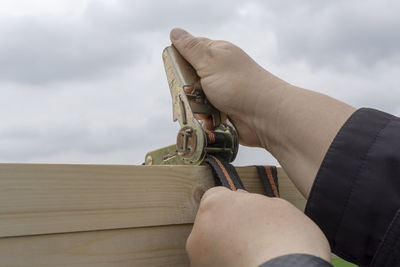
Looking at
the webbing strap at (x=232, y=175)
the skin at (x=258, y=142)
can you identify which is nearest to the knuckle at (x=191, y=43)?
the skin at (x=258, y=142)

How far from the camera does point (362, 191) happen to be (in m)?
0.70

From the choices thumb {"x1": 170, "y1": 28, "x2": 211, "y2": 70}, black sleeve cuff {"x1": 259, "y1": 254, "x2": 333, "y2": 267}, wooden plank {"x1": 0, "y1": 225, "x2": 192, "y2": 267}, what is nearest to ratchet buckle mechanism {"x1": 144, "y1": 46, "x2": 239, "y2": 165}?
thumb {"x1": 170, "y1": 28, "x2": 211, "y2": 70}

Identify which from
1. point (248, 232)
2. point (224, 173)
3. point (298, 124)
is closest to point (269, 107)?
point (298, 124)

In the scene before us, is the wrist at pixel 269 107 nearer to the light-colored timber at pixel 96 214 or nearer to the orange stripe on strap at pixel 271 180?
the orange stripe on strap at pixel 271 180

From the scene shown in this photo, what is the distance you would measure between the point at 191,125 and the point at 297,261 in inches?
16.7

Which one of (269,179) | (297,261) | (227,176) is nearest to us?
(297,261)

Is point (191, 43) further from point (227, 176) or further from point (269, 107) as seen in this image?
point (227, 176)

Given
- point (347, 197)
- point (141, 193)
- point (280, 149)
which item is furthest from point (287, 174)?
point (141, 193)

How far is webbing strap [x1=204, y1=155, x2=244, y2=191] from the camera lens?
80cm

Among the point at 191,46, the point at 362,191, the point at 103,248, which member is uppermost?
the point at 191,46

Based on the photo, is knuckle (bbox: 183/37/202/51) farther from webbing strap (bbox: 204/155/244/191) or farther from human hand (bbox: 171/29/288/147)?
webbing strap (bbox: 204/155/244/191)

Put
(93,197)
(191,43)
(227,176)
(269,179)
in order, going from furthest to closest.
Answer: (191,43)
(269,179)
(227,176)
(93,197)

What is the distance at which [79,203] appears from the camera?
0.67 metres

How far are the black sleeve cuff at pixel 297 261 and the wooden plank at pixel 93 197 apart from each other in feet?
0.81
